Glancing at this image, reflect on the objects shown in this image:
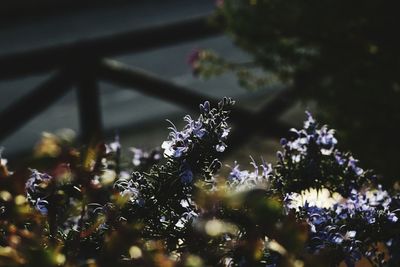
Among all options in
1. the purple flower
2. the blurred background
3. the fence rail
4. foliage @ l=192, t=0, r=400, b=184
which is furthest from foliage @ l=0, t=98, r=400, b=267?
the fence rail

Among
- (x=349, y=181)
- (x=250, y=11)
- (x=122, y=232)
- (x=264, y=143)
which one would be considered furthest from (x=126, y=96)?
(x=122, y=232)

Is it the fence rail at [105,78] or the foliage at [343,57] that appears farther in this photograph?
the fence rail at [105,78]

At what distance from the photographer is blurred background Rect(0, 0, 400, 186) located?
436 centimetres

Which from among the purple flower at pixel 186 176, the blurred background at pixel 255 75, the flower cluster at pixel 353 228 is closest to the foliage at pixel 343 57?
the blurred background at pixel 255 75

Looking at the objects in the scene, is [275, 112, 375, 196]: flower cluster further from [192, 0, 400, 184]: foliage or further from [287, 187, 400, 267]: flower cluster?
[192, 0, 400, 184]: foliage

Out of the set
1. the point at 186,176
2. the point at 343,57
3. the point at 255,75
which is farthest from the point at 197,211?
the point at 255,75

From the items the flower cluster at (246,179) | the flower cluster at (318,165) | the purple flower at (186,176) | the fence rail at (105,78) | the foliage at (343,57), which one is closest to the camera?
the purple flower at (186,176)

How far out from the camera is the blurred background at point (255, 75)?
436 cm

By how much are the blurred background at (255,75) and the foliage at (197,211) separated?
8.0 inches

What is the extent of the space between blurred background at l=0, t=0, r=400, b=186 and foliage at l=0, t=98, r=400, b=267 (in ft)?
0.67

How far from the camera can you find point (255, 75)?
6.66 meters

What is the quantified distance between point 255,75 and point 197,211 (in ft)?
16.1

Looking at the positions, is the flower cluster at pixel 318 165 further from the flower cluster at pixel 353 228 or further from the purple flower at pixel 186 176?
the purple flower at pixel 186 176

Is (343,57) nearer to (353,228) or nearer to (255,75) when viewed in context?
(255,75)
